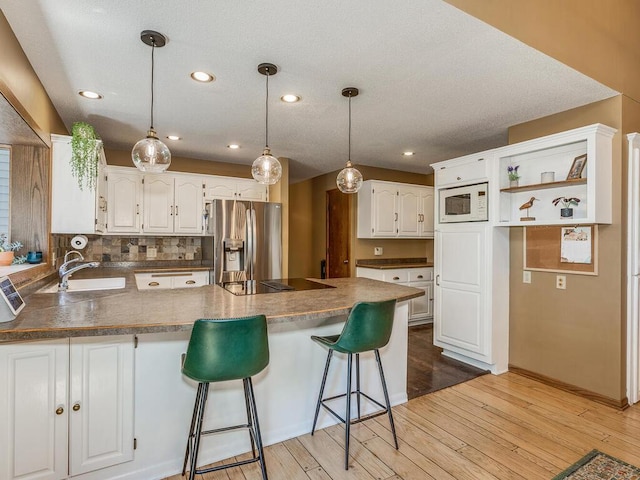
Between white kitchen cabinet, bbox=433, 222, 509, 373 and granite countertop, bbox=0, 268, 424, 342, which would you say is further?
white kitchen cabinet, bbox=433, 222, 509, 373

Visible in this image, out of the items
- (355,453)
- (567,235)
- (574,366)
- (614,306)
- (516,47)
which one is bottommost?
(355,453)

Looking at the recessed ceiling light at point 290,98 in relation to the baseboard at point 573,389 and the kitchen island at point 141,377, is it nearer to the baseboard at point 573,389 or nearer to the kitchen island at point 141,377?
the kitchen island at point 141,377

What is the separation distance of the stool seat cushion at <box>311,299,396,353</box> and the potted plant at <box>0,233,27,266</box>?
2.25 m

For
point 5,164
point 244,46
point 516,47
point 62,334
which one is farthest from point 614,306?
point 5,164

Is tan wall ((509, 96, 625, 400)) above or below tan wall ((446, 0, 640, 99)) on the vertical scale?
below

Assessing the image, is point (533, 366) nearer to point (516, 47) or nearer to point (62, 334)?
point (516, 47)

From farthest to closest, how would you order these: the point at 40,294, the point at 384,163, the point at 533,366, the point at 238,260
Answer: the point at 384,163 < the point at 238,260 < the point at 533,366 < the point at 40,294

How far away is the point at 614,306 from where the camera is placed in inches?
107

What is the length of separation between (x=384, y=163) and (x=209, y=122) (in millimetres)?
2770

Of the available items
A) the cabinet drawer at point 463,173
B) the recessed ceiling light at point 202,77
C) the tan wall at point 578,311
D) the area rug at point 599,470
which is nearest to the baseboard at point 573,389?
the tan wall at point 578,311

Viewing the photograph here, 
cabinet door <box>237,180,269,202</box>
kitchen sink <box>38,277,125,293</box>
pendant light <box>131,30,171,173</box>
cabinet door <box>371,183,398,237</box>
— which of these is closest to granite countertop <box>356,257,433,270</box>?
cabinet door <box>371,183,398,237</box>

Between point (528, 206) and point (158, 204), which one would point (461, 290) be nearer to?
point (528, 206)

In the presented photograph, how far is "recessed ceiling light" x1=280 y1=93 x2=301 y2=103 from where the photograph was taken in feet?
8.96

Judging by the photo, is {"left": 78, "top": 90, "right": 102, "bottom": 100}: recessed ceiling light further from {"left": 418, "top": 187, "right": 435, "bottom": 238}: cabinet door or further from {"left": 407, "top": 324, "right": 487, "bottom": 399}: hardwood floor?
{"left": 418, "top": 187, "right": 435, "bottom": 238}: cabinet door
